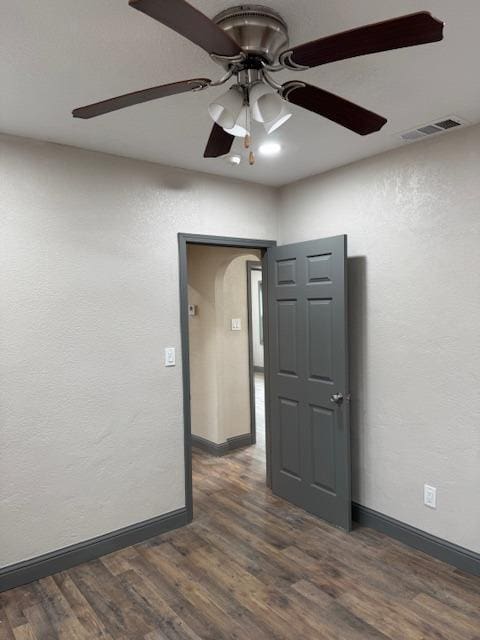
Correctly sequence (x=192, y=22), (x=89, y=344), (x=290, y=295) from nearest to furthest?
(x=192, y=22), (x=89, y=344), (x=290, y=295)

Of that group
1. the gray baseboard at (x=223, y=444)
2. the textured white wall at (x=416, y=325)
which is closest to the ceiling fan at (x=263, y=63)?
the textured white wall at (x=416, y=325)

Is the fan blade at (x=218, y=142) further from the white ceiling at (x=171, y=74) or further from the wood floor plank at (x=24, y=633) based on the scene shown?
the wood floor plank at (x=24, y=633)

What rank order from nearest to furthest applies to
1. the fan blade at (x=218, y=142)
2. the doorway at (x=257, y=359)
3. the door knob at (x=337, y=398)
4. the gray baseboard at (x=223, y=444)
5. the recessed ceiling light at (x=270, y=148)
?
the fan blade at (x=218, y=142) < the recessed ceiling light at (x=270, y=148) < the door knob at (x=337, y=398) < the gray baseboard at (x=223, y=444) < the doorway at (x=257, y=359)

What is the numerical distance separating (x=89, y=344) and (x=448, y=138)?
8.10 ft

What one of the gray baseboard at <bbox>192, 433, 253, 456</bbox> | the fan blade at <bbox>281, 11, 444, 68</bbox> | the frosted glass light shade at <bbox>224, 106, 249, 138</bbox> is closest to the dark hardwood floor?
the gray baseboard at <bbox>192, 433, 253, 456</bbox>

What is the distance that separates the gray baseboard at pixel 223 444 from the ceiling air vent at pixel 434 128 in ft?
10.8

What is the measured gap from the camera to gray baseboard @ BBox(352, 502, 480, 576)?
2.53m

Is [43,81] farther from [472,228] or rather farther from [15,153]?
[472,228]

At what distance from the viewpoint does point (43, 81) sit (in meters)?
1.88

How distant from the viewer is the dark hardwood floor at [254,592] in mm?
2123

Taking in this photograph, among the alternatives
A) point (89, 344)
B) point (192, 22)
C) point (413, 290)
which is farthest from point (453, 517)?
point (192, 22)

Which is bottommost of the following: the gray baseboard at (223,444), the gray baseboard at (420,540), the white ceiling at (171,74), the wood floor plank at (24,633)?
the wood floor plank at (24,633)

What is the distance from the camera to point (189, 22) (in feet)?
3.54

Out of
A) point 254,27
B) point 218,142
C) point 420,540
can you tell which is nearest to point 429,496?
point 420,540
